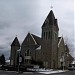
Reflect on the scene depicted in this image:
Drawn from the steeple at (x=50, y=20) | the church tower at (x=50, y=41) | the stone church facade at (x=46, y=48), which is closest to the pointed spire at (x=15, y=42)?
the stone church facade at (x=46, y=48)

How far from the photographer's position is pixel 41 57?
68.5 meters

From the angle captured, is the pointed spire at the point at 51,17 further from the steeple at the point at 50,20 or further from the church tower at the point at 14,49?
the church tower at the point at 14,49

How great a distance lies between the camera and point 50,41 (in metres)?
69.6

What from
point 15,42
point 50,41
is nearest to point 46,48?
point 50,41

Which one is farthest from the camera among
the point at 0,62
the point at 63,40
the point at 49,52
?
the point at 0,62

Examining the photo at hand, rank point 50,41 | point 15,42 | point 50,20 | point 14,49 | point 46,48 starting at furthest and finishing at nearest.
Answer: point 15,42
point 14,49
point 50,20
point 50,41
point 46,48

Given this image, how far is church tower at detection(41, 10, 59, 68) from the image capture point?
223 ft

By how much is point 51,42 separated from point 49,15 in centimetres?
939

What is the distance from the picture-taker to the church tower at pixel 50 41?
67.9 meters

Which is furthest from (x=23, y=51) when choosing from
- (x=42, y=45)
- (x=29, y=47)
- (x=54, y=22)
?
(x=54, y=22)

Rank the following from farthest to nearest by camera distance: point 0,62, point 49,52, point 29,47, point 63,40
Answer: point 0,62 < point 63,40 < point 29,47 < point 49,52

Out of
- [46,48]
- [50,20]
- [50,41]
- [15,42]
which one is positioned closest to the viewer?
[46,48]

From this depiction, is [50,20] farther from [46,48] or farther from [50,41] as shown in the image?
[46,48]

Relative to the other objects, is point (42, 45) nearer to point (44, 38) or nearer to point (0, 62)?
point (44, 38)
